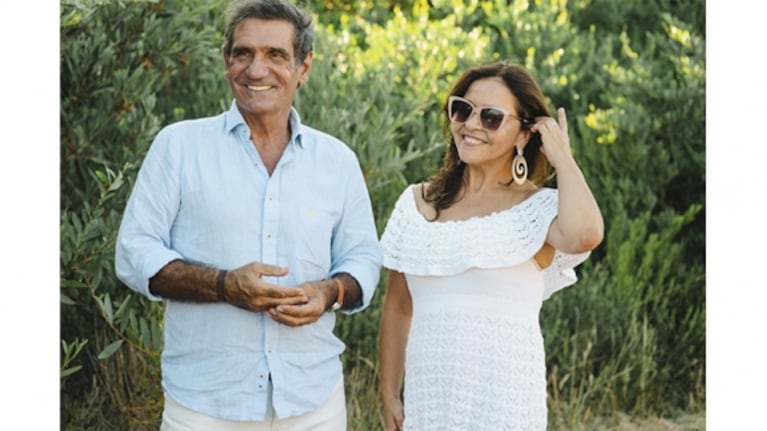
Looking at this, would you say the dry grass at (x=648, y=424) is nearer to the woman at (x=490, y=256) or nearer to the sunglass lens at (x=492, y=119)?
the woman at (x=490, y=256)

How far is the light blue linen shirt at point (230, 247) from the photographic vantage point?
3.04 meters

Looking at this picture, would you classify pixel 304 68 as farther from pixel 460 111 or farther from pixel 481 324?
pixel 481 324

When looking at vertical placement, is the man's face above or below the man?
above

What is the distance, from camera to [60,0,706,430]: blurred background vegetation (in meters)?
5.07

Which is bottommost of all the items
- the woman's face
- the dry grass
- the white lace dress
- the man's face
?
the dry grass

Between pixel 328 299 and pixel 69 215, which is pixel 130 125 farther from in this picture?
pixel 328 299

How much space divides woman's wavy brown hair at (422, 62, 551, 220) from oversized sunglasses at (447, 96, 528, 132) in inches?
1.9

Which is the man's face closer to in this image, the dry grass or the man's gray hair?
the man's gray hair

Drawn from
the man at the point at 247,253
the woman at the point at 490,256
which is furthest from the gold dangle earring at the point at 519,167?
the man at the point at 247,253

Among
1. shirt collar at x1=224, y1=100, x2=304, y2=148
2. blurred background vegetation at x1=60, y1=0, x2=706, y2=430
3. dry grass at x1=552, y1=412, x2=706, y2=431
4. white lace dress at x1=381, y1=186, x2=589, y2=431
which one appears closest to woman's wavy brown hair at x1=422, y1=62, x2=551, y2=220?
white lace dress at x1=381, y1=186, x2=589, y2=431

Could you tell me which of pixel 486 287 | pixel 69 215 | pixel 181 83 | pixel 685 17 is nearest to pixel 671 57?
pixel 685 17

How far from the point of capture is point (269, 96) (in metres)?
3.12

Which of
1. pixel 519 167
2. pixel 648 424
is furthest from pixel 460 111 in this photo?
pixel 648 424

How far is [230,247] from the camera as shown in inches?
121
